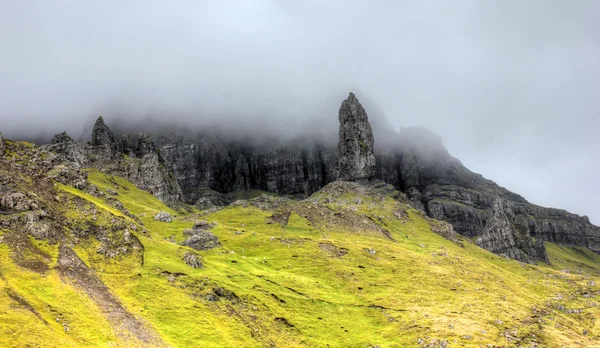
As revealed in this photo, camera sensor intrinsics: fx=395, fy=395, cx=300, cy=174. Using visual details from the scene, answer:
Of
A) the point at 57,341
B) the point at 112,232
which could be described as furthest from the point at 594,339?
the point at 112,232

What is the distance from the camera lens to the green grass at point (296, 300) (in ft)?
237

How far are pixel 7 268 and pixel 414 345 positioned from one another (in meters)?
82.1

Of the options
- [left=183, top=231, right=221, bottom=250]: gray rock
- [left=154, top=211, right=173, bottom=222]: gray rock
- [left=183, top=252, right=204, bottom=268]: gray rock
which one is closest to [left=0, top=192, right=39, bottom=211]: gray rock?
[left=183, top=252, right=204, bottom=268]: gray rock

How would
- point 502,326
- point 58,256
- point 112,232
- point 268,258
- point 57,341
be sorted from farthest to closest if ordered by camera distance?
point 268,258
point 112,232
point 502,326
point 58,256
point 57,341

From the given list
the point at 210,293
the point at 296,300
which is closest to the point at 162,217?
the point at 210,293

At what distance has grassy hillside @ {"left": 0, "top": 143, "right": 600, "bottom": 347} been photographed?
2729 inches

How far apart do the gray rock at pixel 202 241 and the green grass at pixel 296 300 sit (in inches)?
185

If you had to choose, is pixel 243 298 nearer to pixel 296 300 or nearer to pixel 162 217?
pixel 296 300

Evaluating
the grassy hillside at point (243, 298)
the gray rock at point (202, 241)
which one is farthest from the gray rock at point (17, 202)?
the gray rock at point (202, 241)

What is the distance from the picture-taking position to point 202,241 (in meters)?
137

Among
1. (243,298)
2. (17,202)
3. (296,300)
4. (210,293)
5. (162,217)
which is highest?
(17,202)

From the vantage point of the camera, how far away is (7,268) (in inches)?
2874

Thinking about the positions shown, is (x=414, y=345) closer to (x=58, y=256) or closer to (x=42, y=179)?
(x=58, y=256)

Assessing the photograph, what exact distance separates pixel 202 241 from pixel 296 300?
47.7 meters
